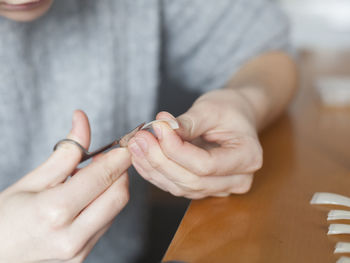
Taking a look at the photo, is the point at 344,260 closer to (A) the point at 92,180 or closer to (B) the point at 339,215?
(B) the point at 339,215

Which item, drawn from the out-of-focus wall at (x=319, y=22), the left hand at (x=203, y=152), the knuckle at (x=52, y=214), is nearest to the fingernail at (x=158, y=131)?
the left hand at (x=203, y=152)

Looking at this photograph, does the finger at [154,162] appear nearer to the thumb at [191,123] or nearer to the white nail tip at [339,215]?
the thumb at [191,123]

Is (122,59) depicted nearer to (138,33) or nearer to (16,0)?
(138,33)

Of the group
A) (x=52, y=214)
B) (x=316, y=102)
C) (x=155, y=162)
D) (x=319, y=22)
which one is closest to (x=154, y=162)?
(x=155, y=162)

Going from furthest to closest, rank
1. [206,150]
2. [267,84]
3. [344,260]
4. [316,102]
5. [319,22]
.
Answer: [319,22], [316,102], [267,84], [206,150], [344,260]

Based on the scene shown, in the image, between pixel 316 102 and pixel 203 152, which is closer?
pixel 203 152

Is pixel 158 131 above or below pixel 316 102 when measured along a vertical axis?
above

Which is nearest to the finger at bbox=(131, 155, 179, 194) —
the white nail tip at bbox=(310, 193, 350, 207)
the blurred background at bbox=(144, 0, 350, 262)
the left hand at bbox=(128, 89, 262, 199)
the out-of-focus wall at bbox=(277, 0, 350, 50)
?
the left hand at bbox=(128, 89, 262, 199)

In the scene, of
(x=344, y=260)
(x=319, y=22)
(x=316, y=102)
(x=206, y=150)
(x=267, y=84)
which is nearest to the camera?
(x=344, y=260)
